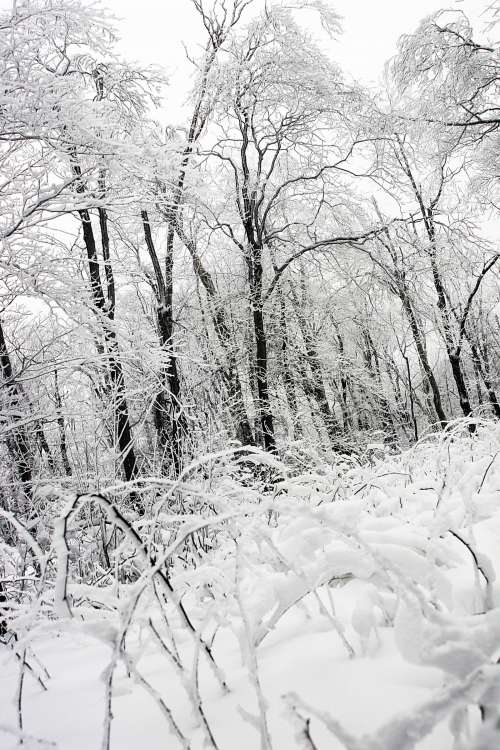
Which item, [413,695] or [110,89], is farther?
[110,89]

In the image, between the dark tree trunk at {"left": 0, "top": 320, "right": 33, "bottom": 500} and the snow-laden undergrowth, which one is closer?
the snow-laden undergrowth

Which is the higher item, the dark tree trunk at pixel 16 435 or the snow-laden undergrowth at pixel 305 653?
the dark tree trunk at pixel 16 435

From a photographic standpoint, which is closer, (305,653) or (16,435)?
(305,653)

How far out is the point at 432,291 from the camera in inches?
420

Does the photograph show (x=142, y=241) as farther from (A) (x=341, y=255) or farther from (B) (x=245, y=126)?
(A) (x=341, y=255)

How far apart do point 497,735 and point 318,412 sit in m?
10.2

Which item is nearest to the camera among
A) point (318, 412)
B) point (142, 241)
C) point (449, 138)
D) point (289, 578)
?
point (289, 578)

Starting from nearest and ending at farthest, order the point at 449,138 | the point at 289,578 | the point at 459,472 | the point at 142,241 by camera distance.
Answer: the point at 289,578 → the point at 459,472 → the point at 449,138 → the point at 142,241

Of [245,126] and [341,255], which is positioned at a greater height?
[245,126]

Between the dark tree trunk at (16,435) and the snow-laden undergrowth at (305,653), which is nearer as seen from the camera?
the snow-laden undergrowth at (305,653)

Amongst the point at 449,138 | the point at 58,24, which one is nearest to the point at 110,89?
the point at 58,24

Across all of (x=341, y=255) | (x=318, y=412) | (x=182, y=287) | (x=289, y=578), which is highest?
(x=182, y=287)

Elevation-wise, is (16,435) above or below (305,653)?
above

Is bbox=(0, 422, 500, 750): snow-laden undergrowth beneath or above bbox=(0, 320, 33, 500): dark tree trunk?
beneath
